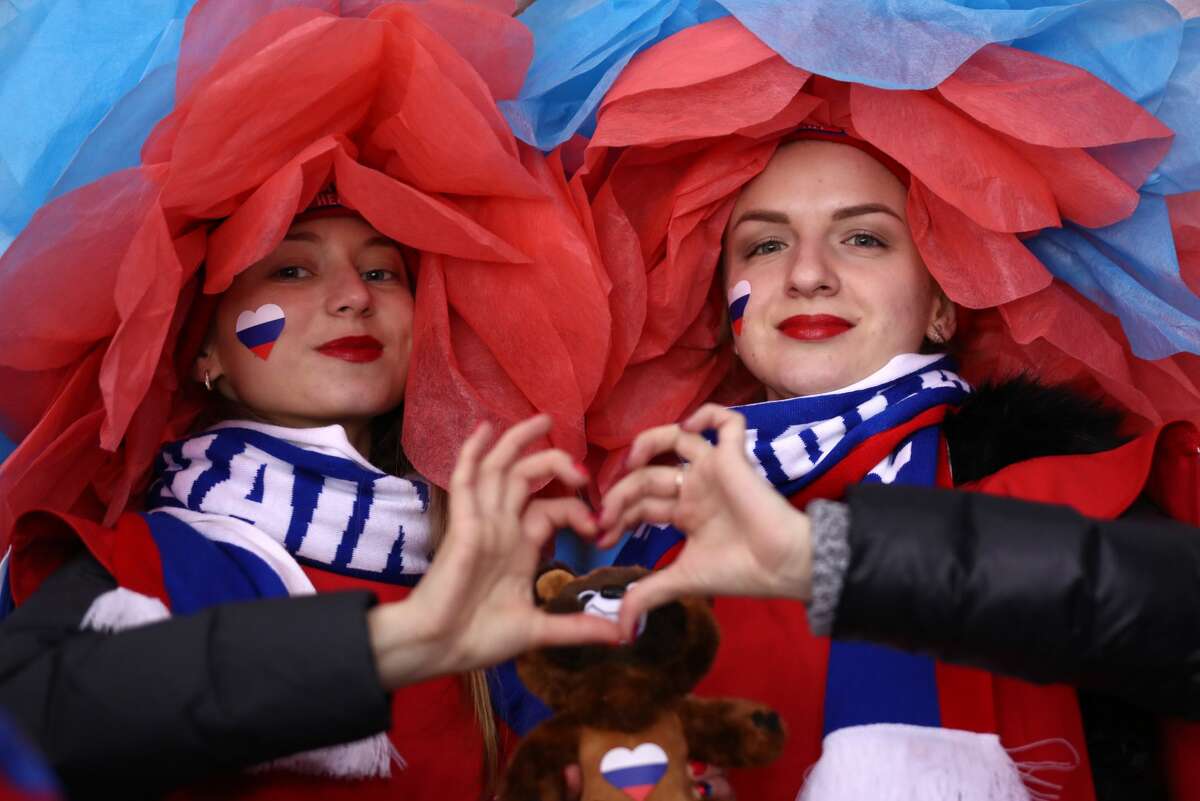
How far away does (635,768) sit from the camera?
3.98ft

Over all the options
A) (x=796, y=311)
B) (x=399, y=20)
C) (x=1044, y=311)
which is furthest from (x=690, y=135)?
(x=1044, y=311)

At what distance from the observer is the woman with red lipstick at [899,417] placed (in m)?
1.23

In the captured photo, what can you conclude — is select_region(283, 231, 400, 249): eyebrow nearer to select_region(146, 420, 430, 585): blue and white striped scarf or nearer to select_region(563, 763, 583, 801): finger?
select_region(146, 420, 430, 585): blue and white striped scarf

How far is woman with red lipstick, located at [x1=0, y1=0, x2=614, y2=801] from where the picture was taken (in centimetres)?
124

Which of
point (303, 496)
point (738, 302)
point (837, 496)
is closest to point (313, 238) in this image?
point (303, 496)

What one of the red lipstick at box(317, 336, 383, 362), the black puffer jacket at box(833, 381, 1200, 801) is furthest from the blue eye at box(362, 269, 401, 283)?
the black puffer jacket at box(833, 381, 1200, 801)

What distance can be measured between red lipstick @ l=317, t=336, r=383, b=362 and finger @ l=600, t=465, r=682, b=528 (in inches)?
27.8

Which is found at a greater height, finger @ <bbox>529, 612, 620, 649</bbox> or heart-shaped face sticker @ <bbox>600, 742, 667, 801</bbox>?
finger @ <bbox>529, 612, 620, 649</bbox>

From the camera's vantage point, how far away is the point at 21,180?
5.51ft

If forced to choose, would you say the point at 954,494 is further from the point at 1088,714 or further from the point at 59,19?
the point at 59,19

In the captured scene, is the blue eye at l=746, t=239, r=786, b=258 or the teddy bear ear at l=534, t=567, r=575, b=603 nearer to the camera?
the teddy bear ear at l=534, t=567, r=575, b=603

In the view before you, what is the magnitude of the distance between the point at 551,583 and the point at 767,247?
864mm

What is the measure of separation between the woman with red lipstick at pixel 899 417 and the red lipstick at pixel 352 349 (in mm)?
382

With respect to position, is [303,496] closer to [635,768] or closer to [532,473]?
[532,473]
